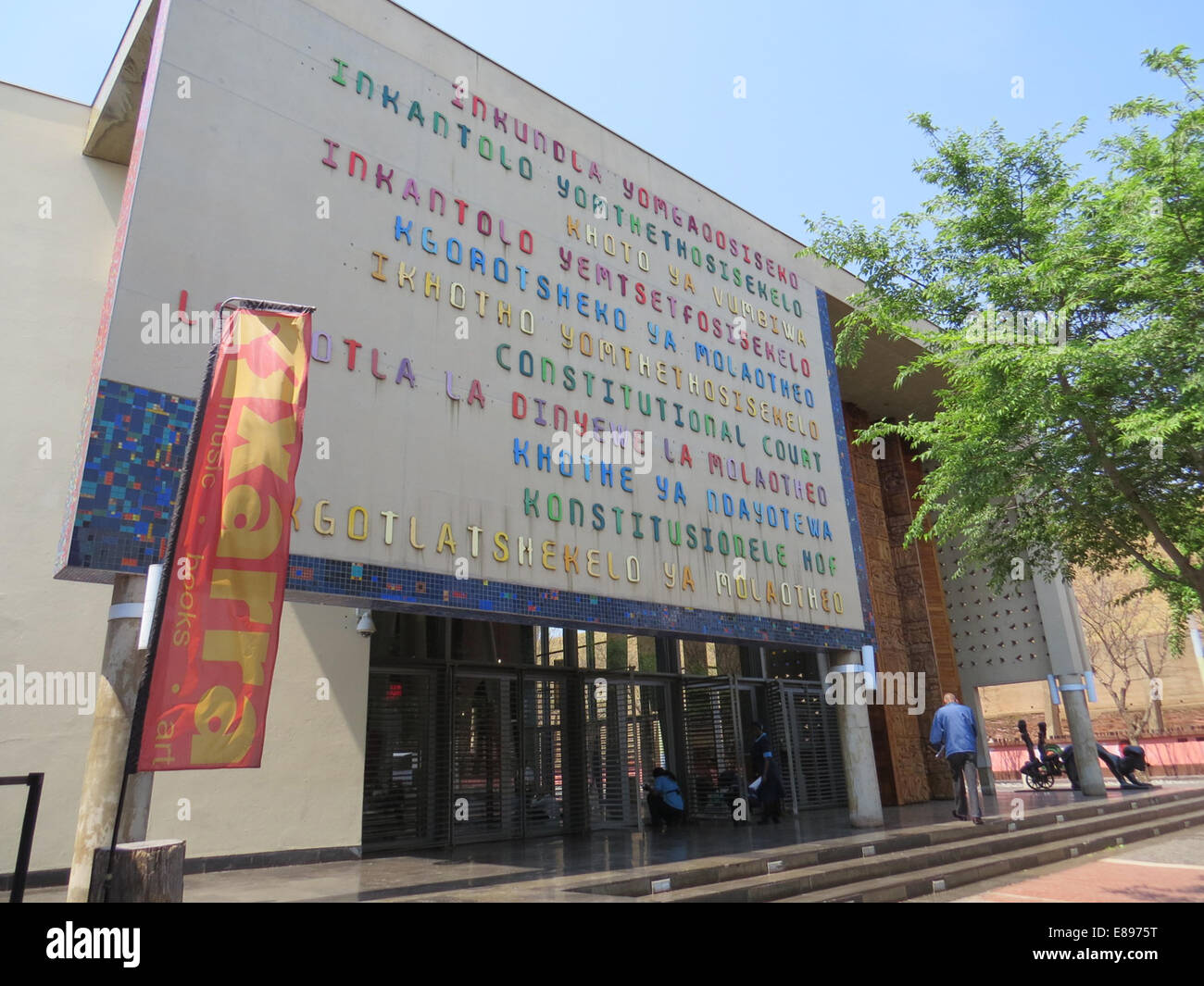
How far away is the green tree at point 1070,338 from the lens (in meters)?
6.87

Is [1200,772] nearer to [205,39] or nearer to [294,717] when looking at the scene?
[294,717]

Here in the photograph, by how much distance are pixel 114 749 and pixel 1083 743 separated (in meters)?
18.6

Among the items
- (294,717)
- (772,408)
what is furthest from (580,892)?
(772,408)

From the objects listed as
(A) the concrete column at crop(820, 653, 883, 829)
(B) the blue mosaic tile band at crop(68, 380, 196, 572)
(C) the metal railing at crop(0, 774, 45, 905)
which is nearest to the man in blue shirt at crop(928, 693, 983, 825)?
(A) the concrete column at crop(820, 653, 883, 829)

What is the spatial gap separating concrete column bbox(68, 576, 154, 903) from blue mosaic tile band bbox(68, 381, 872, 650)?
40cm

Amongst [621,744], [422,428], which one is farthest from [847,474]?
[422,428]

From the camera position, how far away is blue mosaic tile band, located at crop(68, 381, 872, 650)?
6.34m

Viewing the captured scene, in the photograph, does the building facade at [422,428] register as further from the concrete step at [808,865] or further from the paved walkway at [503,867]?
the concrete step at [808,865]

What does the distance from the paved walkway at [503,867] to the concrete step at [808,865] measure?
1.49 ft

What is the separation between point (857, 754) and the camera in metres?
12.6

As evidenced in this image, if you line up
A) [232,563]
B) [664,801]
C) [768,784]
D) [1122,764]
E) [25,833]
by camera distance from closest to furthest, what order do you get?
[25,833], [232,563], [664,801], [768,784], [1122,764]

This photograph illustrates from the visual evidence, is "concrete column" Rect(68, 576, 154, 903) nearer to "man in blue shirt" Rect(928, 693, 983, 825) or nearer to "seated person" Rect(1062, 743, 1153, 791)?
"man in blue shirt" Rect(928, 693, 983, 825)

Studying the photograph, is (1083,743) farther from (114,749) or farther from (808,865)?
(114,749)
